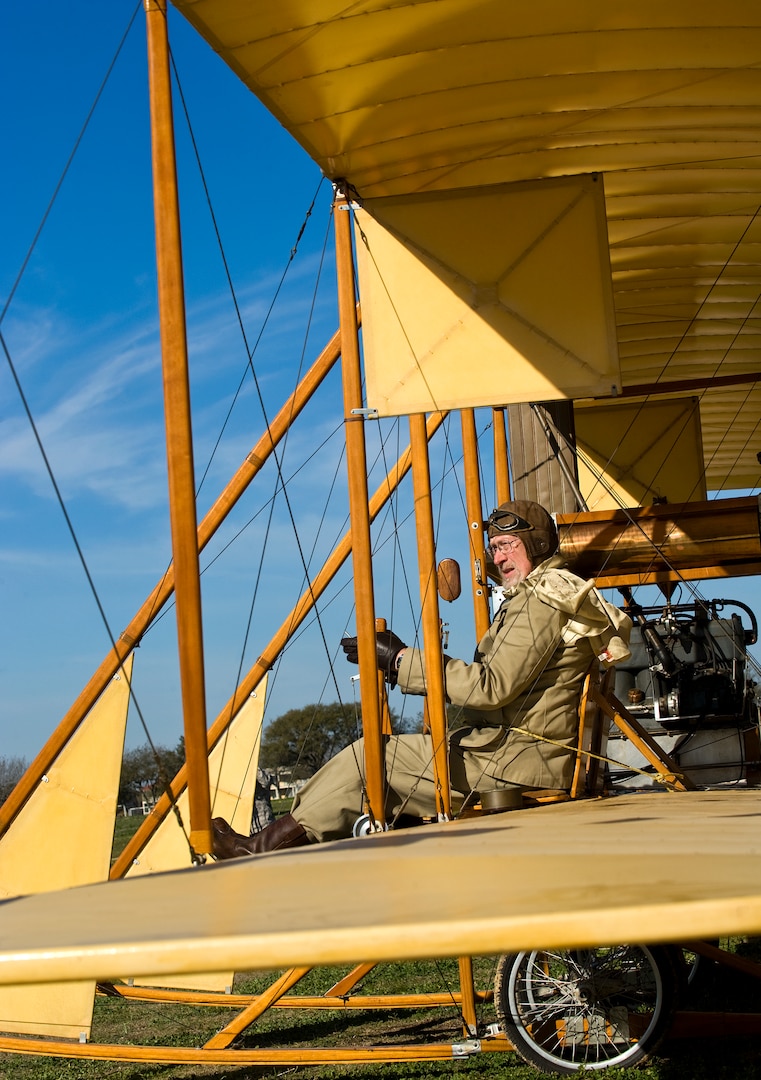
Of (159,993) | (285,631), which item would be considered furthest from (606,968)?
(285,631)

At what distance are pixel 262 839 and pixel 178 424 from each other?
68.9 inches

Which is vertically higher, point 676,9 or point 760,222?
point 760,222

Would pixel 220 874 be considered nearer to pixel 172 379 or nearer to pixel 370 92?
pixel 172 379

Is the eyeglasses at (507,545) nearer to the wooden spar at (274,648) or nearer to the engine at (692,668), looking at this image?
the wooden spar at (274,648)

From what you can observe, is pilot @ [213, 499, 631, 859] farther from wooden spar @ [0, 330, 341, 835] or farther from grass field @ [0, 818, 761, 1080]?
wooden spar @ [0, 330, 341, 835]

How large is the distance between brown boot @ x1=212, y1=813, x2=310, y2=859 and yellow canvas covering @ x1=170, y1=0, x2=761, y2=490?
9.24 ft

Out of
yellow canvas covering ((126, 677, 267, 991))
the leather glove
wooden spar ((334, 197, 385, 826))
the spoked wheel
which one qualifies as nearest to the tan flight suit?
wooden spar ((334, 197, 385, 826))

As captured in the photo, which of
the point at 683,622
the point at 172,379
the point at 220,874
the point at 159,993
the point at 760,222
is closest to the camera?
the point at 220,874

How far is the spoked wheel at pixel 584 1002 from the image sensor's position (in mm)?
4223

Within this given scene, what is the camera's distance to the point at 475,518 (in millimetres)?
6605

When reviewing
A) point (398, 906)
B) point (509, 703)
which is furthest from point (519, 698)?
point (398, 906)

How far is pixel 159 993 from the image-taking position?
24.8ft

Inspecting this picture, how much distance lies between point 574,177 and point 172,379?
2763mm

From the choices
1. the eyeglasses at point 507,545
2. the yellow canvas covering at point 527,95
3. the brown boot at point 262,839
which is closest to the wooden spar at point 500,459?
the yellow canvas covering at point 527,95
